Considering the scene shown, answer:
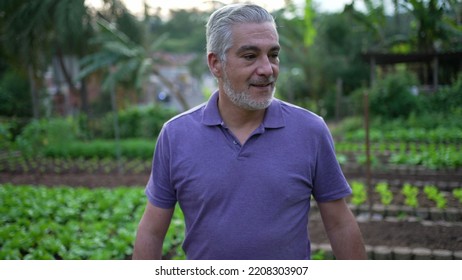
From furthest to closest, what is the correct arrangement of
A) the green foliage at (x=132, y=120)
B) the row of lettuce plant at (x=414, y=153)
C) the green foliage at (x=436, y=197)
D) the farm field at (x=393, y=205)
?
the green foliage at (x=132, y=120), the row of lettuce plant at (x=414, y=153), the green foliage at (x=436, y=197), the farm field at (x=393, y=205)

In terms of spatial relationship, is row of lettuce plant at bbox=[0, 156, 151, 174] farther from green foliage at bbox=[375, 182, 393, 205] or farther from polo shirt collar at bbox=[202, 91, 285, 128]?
polo shirt collar at bbox=[202, 91, 285, 128]

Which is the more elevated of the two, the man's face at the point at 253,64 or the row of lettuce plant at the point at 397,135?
the man's face at the point at 253,64

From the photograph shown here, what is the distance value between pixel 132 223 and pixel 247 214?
2.95m

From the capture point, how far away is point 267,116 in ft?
5.96

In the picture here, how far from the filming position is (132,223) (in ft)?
14.5

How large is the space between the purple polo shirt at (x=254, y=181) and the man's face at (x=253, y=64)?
0.32 feet

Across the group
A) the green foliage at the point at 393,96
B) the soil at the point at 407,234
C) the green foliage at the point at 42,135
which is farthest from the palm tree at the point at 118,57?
the soil at the point at 407,234

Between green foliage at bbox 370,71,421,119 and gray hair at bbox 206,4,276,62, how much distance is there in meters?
7.65

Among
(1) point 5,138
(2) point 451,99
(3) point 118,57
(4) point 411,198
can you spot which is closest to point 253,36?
(2) point 451,99

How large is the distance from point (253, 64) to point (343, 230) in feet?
2.52

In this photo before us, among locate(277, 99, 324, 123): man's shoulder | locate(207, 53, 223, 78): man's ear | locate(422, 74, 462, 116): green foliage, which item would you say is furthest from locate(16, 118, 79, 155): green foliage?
locate(277, 99, 324, 123): man's shoulder

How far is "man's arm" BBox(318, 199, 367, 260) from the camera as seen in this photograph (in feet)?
5.98

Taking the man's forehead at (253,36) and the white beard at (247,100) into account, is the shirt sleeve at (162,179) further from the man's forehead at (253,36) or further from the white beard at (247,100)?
the man's forehead at (253,36)

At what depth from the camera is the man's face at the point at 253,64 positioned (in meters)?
1.75
